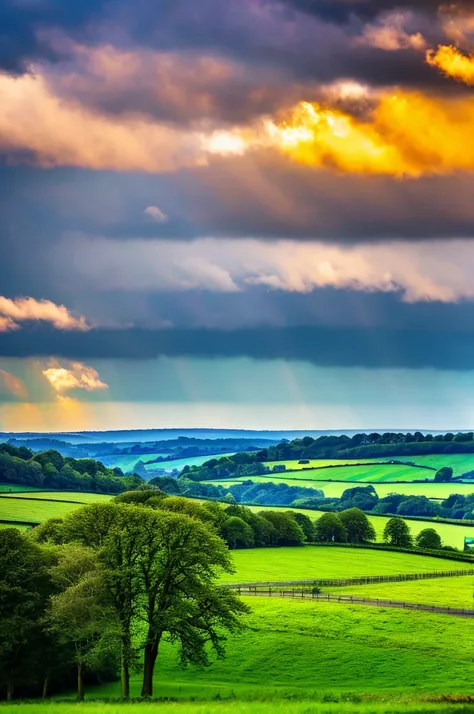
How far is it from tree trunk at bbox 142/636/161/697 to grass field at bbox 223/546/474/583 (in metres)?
54.8

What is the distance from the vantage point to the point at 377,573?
522 ft

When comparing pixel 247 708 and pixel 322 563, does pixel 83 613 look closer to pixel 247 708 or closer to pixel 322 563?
pixel 247 708

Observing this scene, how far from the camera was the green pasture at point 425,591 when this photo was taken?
120881mm

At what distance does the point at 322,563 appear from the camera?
553 feet

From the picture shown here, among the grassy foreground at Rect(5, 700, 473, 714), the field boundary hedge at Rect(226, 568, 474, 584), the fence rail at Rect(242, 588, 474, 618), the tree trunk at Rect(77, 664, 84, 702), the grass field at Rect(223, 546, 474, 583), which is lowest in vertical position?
the tree trunk at Rect(77, 664, 84, 702)

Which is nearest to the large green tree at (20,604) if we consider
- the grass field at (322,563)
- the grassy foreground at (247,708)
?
the grassy foreground at (247,708)

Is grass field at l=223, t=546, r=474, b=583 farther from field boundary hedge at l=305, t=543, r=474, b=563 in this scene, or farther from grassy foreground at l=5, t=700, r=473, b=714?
grassy foreground at l=5, t=700, r=473, b=714

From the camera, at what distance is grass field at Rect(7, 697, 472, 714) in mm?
56438

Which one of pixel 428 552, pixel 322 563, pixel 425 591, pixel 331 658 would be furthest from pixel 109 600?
pixel 428 552

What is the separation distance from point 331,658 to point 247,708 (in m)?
33.5

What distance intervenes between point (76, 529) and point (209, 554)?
491 inches

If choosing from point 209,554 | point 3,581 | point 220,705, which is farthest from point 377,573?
point 220,705

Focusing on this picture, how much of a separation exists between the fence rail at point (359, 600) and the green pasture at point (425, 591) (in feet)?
9.50

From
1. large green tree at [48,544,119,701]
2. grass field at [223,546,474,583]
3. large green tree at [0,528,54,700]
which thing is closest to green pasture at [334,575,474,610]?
grass field at [223,546,474,583]
